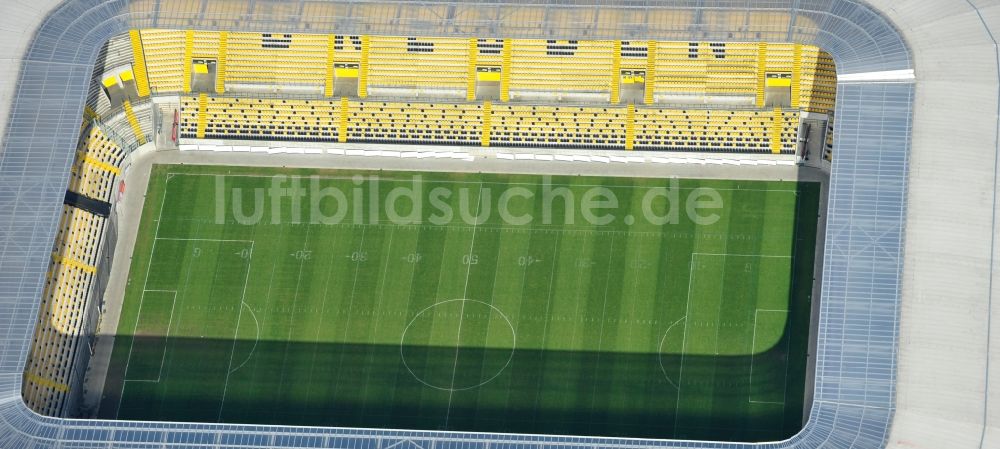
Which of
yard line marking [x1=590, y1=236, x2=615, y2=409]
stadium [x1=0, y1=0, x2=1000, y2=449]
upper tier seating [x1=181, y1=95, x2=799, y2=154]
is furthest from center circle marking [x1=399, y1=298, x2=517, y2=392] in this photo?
upper tier seating [x1=181, y1=95, x2=799, y2=154]

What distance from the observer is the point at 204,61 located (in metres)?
59.3

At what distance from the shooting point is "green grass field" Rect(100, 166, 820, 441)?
54.5 m

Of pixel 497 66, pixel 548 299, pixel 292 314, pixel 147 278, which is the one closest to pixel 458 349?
pixel 548 299

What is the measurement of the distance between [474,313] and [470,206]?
5.61m

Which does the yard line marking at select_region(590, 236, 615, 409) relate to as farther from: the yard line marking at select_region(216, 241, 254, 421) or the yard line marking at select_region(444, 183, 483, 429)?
the yard line marking at select_region(216, 241, 254, 421)

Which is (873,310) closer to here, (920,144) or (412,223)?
(920,144)

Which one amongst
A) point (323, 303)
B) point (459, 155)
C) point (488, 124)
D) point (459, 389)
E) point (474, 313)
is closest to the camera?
point (459, 389)

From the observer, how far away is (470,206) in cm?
5816

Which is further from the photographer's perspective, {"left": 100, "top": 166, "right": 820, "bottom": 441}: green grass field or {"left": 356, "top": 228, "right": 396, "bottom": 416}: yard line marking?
{"left": 356, "top": 228, "right": 396, "bottom": 416}: yard line marking

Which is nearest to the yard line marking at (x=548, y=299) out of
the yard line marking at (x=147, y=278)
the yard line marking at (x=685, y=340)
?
the yard line marking at (x=685, y=340)

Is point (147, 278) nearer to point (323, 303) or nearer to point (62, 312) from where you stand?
point (62, 312)

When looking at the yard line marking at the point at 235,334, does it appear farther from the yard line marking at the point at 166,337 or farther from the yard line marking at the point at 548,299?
the yard line marking at the point at 548,299

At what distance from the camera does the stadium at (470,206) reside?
50656mm

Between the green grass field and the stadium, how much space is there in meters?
0.14
